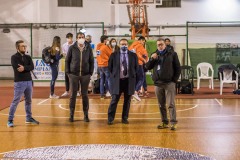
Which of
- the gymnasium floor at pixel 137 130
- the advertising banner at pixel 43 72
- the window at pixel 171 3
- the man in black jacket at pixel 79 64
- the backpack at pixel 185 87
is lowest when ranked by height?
the gymnasium floor at pixel 137 130

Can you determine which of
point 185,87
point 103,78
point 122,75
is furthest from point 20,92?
point 185,87

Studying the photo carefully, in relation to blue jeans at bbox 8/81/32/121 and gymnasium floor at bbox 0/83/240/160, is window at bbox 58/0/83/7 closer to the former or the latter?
gymnasium floor at bbox 0/83/240/160

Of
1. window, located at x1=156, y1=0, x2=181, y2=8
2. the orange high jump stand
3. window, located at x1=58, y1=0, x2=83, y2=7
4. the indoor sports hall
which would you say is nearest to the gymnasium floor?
the indoor sports hall

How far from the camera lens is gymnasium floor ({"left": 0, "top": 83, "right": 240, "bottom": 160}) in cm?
796

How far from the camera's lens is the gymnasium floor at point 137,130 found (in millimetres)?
7965

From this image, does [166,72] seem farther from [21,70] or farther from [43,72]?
[43,72]

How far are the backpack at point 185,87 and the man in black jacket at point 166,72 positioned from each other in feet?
22.5

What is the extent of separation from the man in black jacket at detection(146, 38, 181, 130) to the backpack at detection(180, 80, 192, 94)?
686cm

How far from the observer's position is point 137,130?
9.39m

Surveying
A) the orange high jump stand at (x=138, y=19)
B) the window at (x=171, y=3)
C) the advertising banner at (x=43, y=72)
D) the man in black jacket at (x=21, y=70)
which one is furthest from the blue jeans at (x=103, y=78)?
the window at (x=171, y=3)

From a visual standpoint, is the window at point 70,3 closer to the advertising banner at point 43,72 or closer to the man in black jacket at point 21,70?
the advertising banner at point 43,72

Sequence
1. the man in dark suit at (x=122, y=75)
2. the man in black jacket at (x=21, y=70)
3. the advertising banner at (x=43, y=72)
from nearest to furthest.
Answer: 1. the man in black jacket at (x=21, y=70)
2. the man in dark suit at (x=122, y=75)
3. the advertising banner at (x=43, y=72)

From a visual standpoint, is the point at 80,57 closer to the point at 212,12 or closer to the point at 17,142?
the point at 17,142

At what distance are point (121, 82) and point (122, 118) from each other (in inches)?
31.4
